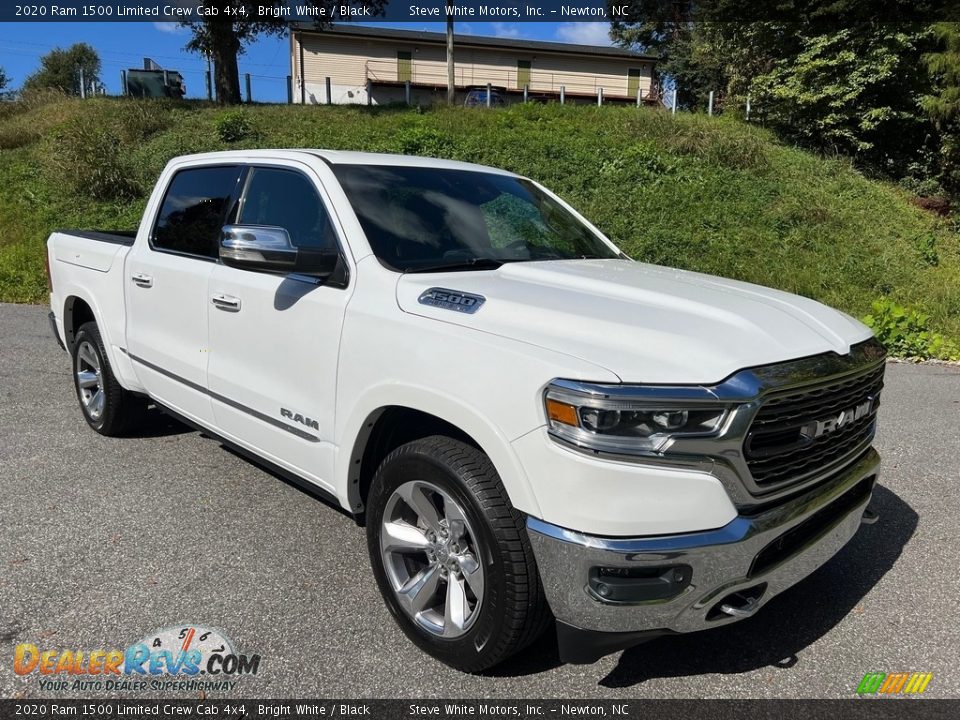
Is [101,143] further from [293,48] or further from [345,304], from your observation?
[293,48]

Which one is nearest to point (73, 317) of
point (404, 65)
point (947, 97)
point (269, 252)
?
point (269, 252)

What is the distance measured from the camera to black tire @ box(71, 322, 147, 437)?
4.78 m

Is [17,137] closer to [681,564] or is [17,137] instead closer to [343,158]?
[343,158]

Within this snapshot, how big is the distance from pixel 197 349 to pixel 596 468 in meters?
2.49

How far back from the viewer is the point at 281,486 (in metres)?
4.20

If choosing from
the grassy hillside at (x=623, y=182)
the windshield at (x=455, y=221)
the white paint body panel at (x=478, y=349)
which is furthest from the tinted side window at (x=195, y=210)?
the grassy hillside at (x=623, y=182)

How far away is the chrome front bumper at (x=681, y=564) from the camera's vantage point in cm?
208

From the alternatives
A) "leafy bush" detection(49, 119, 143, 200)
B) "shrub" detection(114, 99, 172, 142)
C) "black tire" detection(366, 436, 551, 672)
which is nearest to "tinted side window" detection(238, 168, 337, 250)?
"black tire" detection(366, 436, 551, 672)

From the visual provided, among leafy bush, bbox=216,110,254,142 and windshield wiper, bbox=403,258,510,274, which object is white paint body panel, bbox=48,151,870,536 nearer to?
windshield wiper, bbox=403,258,510,274

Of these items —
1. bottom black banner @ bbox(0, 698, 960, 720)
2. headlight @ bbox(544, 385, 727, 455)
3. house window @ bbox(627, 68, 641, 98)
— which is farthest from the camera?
house window @ bbox(627, 68, 641, 98)

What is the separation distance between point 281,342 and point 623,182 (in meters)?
12.7

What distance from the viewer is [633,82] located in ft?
141

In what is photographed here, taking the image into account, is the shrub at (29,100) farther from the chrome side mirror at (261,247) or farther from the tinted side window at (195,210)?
the chrome side mirror at (261,247)

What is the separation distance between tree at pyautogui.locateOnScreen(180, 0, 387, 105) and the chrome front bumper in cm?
2531
